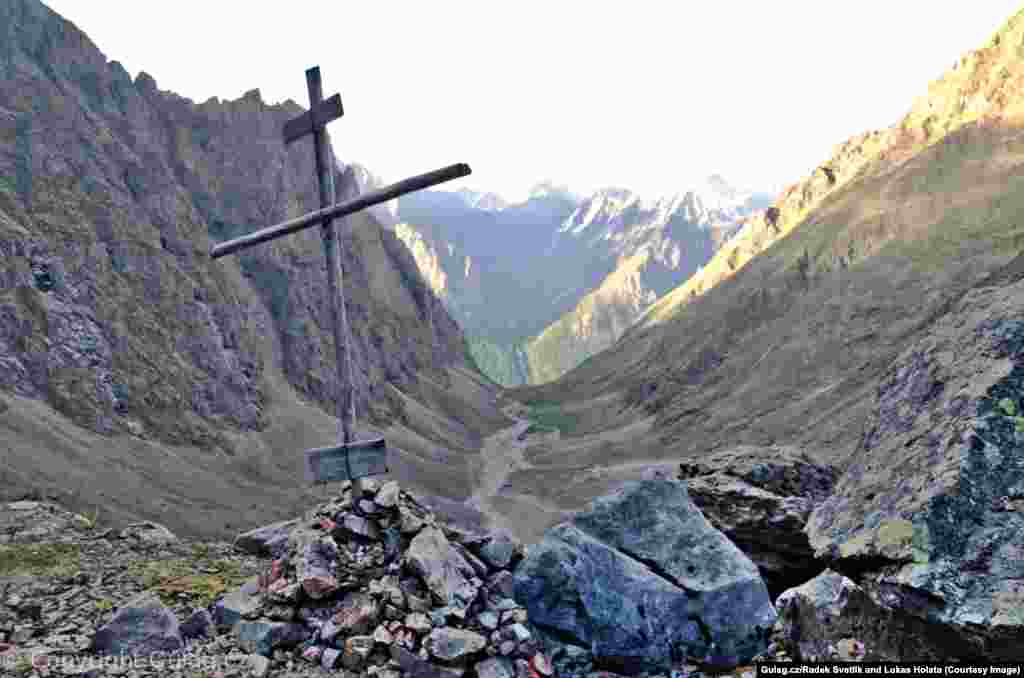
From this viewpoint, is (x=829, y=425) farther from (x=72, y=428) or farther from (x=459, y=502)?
(x=72, y=428)

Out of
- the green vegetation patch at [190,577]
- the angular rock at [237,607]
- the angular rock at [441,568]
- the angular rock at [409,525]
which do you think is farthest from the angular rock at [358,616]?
the green vegetation patch at [190,577]

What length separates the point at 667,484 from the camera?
11289 mm

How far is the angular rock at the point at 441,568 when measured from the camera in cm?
966

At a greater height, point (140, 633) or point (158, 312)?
point (158, 312)

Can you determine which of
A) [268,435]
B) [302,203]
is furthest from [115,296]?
[302,203]

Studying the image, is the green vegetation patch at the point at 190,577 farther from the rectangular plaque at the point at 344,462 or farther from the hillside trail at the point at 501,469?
the hillside trail at the point at 501,469

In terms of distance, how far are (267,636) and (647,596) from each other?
526 cm

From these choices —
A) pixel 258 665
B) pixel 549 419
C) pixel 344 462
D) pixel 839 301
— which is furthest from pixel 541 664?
pixel 549 419

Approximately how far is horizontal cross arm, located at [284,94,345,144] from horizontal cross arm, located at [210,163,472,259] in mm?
1428

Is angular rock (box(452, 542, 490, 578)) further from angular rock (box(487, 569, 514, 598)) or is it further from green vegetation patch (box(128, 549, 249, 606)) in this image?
green vegetation patch (box(128, 549, 249, 606))

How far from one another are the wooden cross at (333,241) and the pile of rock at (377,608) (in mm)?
520

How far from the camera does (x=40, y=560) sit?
49.4 feet

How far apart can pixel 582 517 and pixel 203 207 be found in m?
94.3

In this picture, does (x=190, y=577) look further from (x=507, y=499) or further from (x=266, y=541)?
(x=507, y=499)
